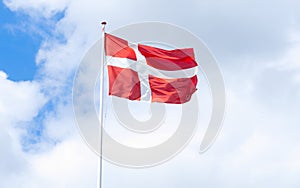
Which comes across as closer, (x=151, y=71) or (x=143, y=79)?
(x=143, y=79)

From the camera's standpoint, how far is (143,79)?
1620 inches

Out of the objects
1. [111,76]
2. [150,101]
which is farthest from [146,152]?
[111,76]

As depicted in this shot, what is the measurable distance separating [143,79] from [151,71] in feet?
3.00

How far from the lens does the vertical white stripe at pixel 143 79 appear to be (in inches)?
1598

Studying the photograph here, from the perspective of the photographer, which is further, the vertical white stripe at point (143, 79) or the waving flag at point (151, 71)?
the vertical white stripe at point (143, 79)

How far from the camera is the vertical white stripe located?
40.6m

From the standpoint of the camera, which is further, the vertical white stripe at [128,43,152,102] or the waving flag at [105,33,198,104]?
the vertical white stripe at [128,43,152,102]

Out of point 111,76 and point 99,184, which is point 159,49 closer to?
point 111,76

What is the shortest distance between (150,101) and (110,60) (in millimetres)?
3780

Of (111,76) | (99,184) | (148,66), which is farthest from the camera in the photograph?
(148,66)

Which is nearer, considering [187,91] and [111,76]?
[111,76]

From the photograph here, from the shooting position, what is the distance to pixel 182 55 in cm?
4188

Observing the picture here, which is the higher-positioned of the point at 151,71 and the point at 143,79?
the point at 151,71

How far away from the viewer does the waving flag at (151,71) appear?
39625mm
